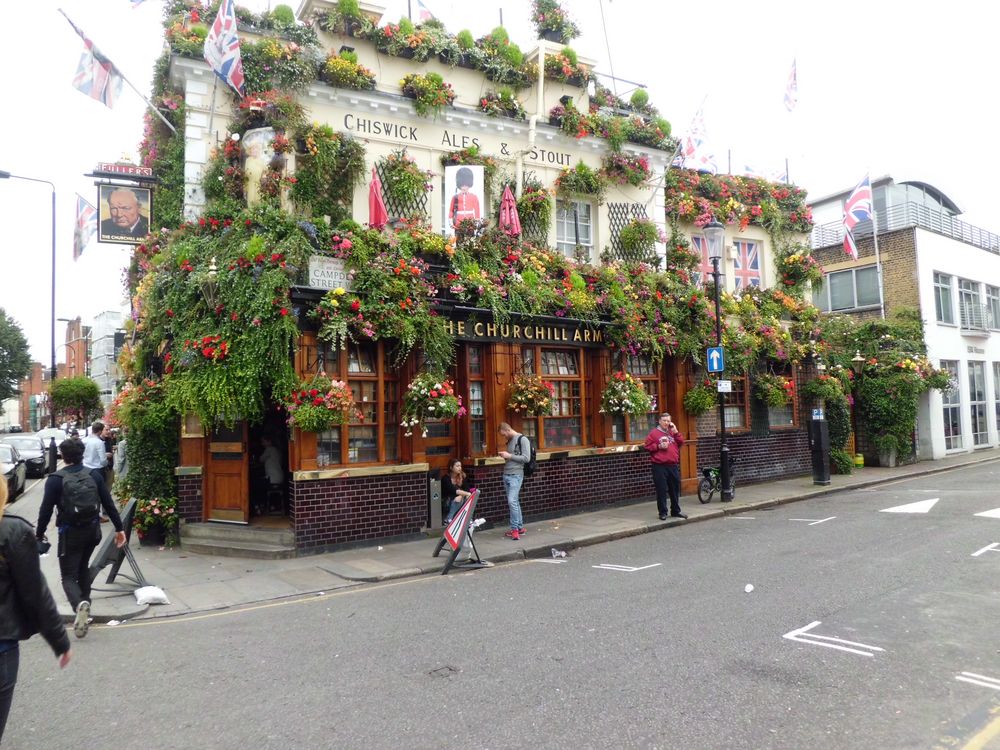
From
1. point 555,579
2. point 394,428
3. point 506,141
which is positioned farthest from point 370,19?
point 555,579

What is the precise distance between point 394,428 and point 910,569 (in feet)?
25.6

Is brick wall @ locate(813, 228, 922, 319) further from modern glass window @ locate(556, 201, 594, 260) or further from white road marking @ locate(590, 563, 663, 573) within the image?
white road marking @ locate(590, 563, 663, 573)

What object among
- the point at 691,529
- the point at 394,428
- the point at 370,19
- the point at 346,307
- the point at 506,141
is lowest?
the point at 691,529

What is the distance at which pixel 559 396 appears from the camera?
14109 mm

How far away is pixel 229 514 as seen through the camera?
36.6ft

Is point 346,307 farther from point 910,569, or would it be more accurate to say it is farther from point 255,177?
point 910,569

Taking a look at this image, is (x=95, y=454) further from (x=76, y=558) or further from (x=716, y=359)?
(x=716, y=359)

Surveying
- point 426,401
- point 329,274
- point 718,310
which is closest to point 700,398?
point 718,310

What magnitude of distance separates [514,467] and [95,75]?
9.76 metres

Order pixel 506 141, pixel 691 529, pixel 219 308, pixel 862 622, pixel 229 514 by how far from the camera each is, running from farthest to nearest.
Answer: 1. pixel 506 141
2. pixel 691 529
3. pixel 229 514
4. pixel 219 308
5. pixel 862 622

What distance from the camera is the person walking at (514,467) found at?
36.5 feet

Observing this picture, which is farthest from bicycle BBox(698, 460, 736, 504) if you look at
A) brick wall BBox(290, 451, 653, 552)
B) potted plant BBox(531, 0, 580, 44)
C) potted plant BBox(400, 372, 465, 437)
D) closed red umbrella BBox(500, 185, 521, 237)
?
potted plant BBox(531, 0, 580, 44)

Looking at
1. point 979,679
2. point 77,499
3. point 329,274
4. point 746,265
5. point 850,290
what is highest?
point 850,290

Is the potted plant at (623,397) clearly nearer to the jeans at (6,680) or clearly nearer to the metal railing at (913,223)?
the jeans at (6,680)
